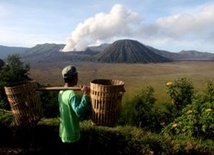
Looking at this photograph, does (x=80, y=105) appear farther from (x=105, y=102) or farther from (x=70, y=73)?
(x=105, y=102)

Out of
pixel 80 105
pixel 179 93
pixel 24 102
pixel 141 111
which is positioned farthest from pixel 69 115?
pixel 141 111

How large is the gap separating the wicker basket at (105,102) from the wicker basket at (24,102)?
119 centimetres

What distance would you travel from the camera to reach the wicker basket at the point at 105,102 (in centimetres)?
496

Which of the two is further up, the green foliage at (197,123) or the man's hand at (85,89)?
the man's hand at (85,89)

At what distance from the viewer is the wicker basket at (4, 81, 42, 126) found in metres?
5.73

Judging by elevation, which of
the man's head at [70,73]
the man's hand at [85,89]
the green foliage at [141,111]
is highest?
the man's head at [70,73]

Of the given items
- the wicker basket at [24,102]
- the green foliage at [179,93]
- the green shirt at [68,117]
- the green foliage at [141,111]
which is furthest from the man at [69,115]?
the green foliage at [141,111]

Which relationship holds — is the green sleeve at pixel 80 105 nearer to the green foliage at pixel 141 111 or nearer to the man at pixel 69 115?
the man at pixel 69 115

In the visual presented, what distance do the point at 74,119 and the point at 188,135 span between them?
11.6 ft

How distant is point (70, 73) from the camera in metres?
4.64

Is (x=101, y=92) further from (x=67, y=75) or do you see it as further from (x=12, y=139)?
(x=12, y=139)

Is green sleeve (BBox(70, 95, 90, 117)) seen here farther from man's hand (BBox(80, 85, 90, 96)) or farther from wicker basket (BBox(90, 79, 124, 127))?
wicker basket (BBox(90, 79, 124, 127))

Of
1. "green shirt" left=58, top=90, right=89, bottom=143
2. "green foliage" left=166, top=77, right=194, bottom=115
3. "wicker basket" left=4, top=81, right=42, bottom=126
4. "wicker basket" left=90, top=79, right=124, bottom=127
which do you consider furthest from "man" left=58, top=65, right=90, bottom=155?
"green foliage" left=166, top=77, right=194, bottom=115

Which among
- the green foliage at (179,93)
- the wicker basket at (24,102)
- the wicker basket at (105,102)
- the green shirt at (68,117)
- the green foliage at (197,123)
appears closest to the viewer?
the green shirt at (68,117)
